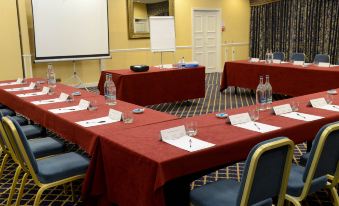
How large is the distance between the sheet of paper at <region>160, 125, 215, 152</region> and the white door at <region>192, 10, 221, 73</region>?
8397 millimetres

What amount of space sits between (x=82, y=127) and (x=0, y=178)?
1.39 metres

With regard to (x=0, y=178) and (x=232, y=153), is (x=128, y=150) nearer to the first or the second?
(x=232, y=153)

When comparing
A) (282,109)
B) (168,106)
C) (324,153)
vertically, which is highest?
(282,109)

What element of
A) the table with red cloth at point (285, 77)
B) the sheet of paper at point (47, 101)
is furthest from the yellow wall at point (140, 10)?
the sheet of paper at point (47, 101)

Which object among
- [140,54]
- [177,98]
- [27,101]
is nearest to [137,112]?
[27,101]

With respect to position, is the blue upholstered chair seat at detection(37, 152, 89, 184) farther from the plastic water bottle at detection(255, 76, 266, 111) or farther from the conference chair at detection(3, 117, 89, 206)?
the plastic water bottle at detection(255, 76, 266, 111)

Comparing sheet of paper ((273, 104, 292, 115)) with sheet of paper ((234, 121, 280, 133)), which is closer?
sheet of paper ((234, 121, 280, 133))

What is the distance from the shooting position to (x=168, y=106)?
6.44m

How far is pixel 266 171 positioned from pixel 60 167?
55.4 inches

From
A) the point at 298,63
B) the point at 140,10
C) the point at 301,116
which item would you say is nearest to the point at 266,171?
the point at 301,116

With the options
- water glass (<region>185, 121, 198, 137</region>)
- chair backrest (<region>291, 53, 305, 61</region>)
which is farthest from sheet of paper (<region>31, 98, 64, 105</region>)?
chair backrest (<region>291, 53, 305, 61</region>)

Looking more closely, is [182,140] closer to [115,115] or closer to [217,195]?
[217,195]

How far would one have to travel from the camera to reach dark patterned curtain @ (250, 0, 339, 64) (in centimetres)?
Result: 927

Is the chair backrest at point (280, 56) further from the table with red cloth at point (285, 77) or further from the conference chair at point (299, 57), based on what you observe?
the table with red cloth at point (285, 77)
